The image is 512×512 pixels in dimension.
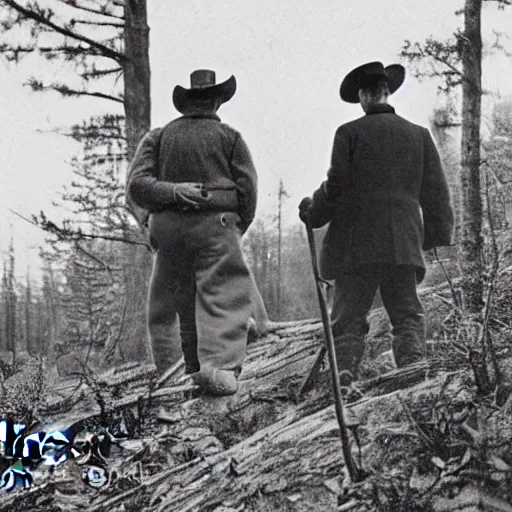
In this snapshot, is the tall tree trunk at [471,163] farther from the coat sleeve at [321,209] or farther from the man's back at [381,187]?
the coat sleeve at [321,209]

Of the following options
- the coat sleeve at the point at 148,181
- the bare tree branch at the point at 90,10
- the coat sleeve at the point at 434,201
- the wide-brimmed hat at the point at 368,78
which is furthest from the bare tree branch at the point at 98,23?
the coat sleeve at the point at 434,201

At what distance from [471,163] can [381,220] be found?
2.23 feet

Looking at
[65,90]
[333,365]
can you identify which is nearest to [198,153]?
[65,90]

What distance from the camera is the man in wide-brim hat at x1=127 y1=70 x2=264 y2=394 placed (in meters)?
4.86

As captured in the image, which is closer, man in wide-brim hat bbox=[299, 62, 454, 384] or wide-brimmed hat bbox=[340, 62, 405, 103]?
man in wide-brim hat bbox=[299, 62, 454, 384]

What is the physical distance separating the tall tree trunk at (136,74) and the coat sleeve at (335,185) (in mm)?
1085

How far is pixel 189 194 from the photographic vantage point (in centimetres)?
484

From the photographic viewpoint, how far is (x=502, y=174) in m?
5.05

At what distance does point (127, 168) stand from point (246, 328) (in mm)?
1129

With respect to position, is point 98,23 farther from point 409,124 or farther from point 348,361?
point 348,361

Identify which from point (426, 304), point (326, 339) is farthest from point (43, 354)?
point (426, 304)

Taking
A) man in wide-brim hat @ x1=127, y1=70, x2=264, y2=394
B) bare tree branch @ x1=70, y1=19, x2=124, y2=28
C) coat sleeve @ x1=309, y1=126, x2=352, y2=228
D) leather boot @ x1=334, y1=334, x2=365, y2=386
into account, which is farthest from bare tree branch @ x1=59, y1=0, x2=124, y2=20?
leather boot @ x1=334, y1=334, x2=365, y2=386

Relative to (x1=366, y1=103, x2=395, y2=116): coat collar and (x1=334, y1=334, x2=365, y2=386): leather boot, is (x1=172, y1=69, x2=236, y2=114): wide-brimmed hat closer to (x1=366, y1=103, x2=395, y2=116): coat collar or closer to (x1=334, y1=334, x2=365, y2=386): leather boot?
(x1=366, y1=103, x2=395, y2=116): coat collar

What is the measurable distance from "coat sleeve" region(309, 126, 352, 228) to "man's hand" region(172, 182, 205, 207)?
0.60m
